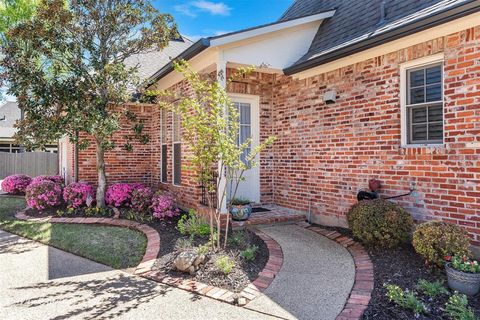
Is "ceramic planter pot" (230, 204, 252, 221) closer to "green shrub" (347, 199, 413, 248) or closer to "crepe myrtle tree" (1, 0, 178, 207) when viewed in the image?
"green shrub" (347, 199, 413, 248)

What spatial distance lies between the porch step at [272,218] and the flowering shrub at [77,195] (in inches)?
172

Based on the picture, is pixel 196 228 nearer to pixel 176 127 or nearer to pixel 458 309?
pixel 176 127

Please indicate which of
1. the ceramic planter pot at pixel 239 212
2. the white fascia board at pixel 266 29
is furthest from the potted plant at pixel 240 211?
the white fascia board at pixel 266 29

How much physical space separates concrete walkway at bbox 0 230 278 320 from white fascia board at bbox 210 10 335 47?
409cm

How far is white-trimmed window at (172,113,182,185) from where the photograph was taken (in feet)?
27.5

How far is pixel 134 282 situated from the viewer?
4203mm

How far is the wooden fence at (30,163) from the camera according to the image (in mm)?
18266

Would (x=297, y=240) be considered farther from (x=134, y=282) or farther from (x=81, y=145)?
(x=81, y=145)

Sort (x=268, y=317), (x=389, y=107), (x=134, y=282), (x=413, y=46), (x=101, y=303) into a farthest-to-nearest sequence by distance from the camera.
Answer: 1. (x=389, y=107)
2. (x=413, y=46)
3. (x=134, y=282)
4. (x=101, y=303)
5. (x=268, y=317)

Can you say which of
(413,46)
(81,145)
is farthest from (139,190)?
(413,46)

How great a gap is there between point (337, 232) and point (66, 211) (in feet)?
21.0

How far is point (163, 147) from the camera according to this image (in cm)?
937

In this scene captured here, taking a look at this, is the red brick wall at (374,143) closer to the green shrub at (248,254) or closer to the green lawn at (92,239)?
the green shrub at (248,254)

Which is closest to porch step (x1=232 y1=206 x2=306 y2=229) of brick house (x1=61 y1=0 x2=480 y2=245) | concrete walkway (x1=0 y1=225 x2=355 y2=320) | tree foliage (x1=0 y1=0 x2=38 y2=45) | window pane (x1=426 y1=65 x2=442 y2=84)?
brick house (x1=61 y1=0 x2=480 y2=245)
